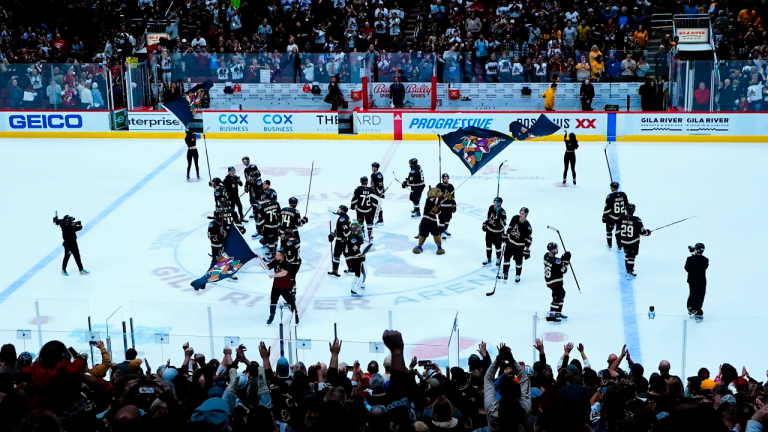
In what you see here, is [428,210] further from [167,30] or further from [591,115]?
[167,30]

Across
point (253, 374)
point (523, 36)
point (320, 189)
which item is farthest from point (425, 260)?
point (523, 36)

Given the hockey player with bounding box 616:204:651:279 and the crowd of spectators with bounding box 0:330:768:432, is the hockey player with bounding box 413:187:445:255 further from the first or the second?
the crowd of spectators with bounding box 0:330:768:432

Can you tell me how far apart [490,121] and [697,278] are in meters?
13.6

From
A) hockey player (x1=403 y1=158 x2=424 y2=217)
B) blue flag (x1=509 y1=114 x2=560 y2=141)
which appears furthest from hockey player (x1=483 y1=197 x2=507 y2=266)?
blue flag (x1=509 y1=114 x2=560 y2=141)

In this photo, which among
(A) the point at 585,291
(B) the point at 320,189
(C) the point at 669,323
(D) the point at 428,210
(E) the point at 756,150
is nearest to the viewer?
(C) the point at 669,323

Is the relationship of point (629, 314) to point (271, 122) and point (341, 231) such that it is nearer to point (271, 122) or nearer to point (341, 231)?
point (341, 231)

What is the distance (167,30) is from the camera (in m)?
30.6

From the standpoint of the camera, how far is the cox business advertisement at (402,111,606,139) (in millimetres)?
24688

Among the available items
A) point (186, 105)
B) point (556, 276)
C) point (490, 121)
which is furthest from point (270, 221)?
point (490, 121)

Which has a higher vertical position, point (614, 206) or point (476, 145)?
point (476, 145)

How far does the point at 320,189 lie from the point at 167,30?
13458 mm

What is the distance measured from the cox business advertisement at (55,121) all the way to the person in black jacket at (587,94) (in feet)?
44.1

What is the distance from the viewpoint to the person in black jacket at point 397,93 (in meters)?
25.9

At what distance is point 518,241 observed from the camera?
44.8 feet
